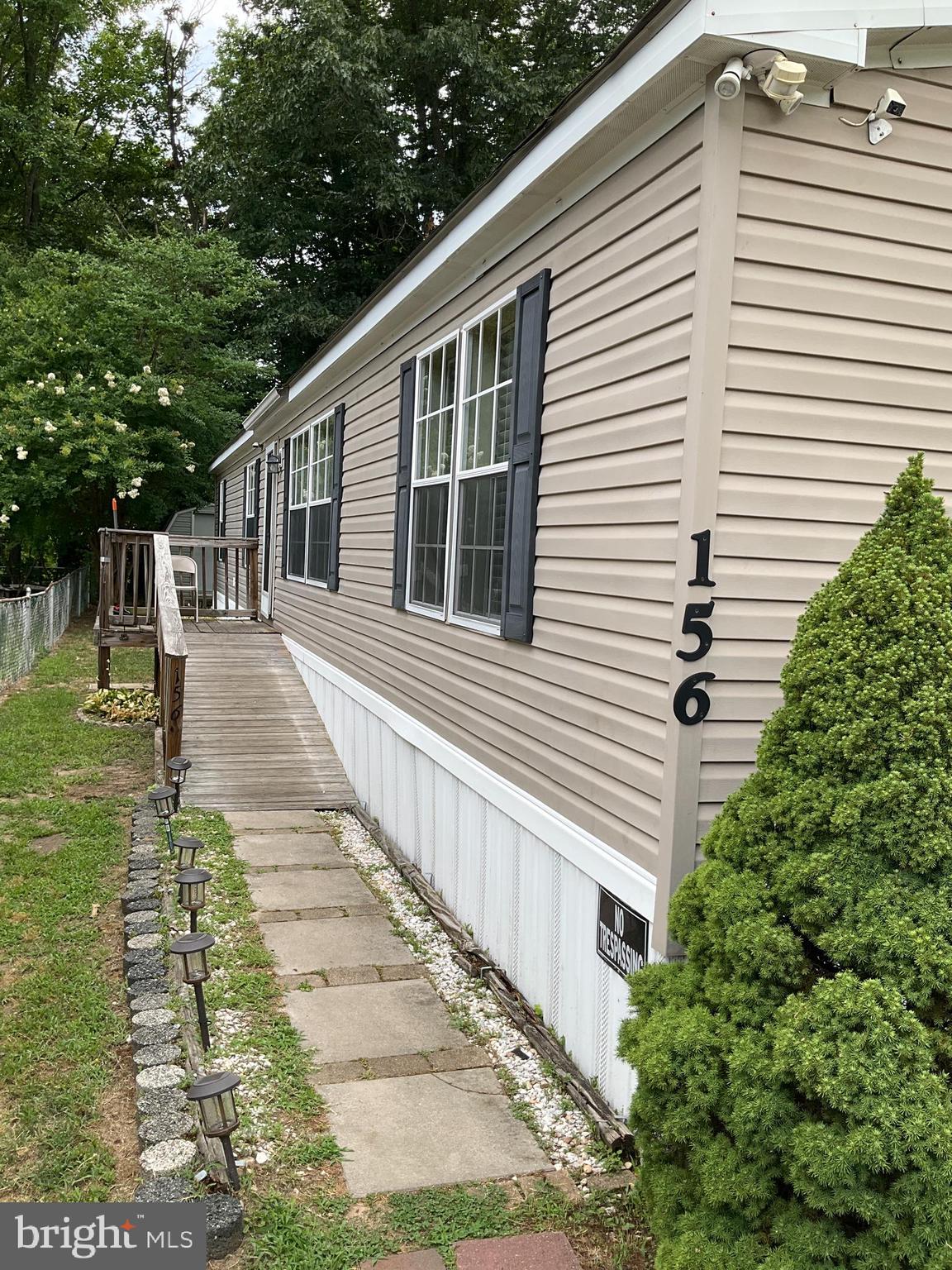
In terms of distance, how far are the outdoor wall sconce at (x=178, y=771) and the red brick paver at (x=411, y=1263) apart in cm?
392

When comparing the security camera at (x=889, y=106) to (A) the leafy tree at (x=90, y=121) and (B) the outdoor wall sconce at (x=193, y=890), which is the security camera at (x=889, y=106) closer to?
(B) the outdoor wall sconce at (x=193, y=890)

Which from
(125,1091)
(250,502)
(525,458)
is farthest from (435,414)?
(250,502)

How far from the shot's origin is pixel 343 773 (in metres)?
8.27

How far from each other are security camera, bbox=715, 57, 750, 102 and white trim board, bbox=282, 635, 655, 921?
2453 millimetres

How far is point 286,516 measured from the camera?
1199cm

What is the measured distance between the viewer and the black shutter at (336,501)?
9.03 m

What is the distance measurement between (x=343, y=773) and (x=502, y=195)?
5.05 meters

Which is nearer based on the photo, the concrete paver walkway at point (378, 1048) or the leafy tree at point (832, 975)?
the leafy tree at point (832, 975)

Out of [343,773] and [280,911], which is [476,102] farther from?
[280,911]

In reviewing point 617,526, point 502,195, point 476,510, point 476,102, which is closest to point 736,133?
→ point 617,526

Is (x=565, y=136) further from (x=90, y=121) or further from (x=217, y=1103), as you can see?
(x=90, y=121)

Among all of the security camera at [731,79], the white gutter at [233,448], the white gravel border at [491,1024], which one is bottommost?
the white gravel border at [491,1024]

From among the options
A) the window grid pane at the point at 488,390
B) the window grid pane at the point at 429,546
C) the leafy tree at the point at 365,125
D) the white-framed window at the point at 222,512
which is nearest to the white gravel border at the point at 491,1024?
the window grid pane at the point at 429,546

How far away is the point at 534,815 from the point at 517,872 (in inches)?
16.6
